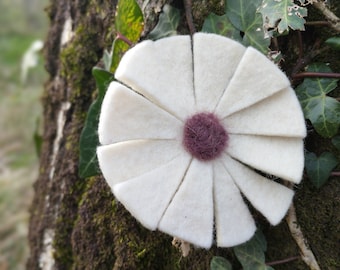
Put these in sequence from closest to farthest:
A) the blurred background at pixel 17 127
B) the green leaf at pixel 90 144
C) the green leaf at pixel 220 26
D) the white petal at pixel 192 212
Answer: the white petal at pixel 192 212 < the green leaf at pixel 220 26 < the green leaf at pixel 90 144 < the blurred background at pixel 17 127

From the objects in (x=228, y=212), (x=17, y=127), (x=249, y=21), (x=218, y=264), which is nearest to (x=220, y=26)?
(x=249, y=21)

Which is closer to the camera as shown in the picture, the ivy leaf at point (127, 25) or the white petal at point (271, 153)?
the white petal at point (271, 153)

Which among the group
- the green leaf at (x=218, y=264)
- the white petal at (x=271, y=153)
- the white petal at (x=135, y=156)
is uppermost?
the white petal at (x=135, y=156)

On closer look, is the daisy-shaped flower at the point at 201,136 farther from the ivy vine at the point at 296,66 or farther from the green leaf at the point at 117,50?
the green leaf at the point at 117,50

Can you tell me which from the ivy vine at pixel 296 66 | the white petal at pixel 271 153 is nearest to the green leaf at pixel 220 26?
the ivy vine at pixel 296 66

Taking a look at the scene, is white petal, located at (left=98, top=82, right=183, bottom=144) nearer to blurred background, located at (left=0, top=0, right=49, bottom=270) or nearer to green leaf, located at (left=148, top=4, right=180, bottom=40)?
green leaf, located at (left=148, top=4, right=180, bottom=40)

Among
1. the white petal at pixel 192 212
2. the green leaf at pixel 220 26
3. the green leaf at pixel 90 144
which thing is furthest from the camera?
the green leaf at pixel 90 144

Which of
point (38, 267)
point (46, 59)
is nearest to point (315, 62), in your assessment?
point (46, 59)
